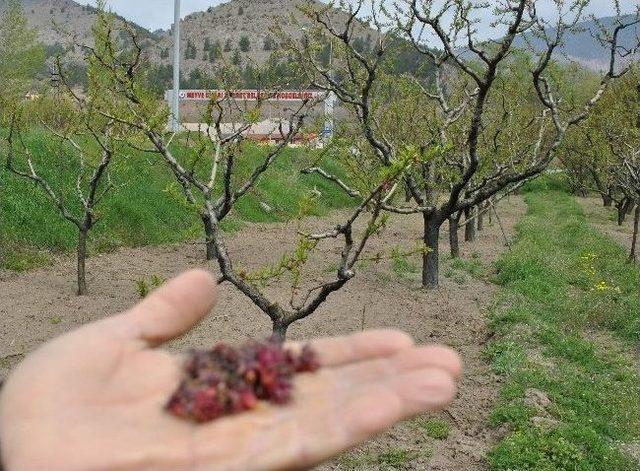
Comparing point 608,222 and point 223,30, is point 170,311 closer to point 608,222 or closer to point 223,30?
point 608,222

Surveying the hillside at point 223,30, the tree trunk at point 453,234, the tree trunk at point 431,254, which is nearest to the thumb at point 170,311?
the tree trunk at point 431,254

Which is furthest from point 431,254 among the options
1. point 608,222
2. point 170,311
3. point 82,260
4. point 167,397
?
point 608,222

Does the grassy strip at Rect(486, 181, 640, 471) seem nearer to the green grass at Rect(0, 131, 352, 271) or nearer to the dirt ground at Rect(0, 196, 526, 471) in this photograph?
the dirt ground at Rect(0, 196, 526, 471)

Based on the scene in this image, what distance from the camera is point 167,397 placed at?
265cm

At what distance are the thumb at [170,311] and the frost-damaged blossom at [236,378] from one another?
146 mm

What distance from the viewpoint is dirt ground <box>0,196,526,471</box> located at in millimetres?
6270

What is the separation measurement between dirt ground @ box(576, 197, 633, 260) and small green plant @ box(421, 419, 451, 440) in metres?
13.8

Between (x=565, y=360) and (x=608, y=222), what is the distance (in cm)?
1881

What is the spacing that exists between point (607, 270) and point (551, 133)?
1677 cm

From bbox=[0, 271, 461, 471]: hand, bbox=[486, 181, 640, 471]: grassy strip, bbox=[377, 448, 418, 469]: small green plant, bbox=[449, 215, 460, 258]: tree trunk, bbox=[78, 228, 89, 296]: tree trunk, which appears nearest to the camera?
bbox=[0, 271, 461, 471]: hand

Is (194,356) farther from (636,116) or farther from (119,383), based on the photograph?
(636,116)

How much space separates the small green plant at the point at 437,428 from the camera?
20.9 ft

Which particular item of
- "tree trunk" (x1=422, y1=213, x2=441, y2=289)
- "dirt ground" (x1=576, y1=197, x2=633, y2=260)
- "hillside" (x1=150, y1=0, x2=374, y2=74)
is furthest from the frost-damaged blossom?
"hillside" (x1=150, y1=0, x2=374, y2=74)

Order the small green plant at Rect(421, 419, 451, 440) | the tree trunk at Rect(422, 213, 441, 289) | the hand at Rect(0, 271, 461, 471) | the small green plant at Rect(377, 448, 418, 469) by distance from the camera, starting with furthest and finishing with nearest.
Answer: the tree trunk at Rect(422, 213, 441, 289) < the small green plant at Rect(421, 419, 451, 440) < the small green plant at Rect(377, 448, 418, 469) < the hand at Rect(0, 271, 461, 471)
